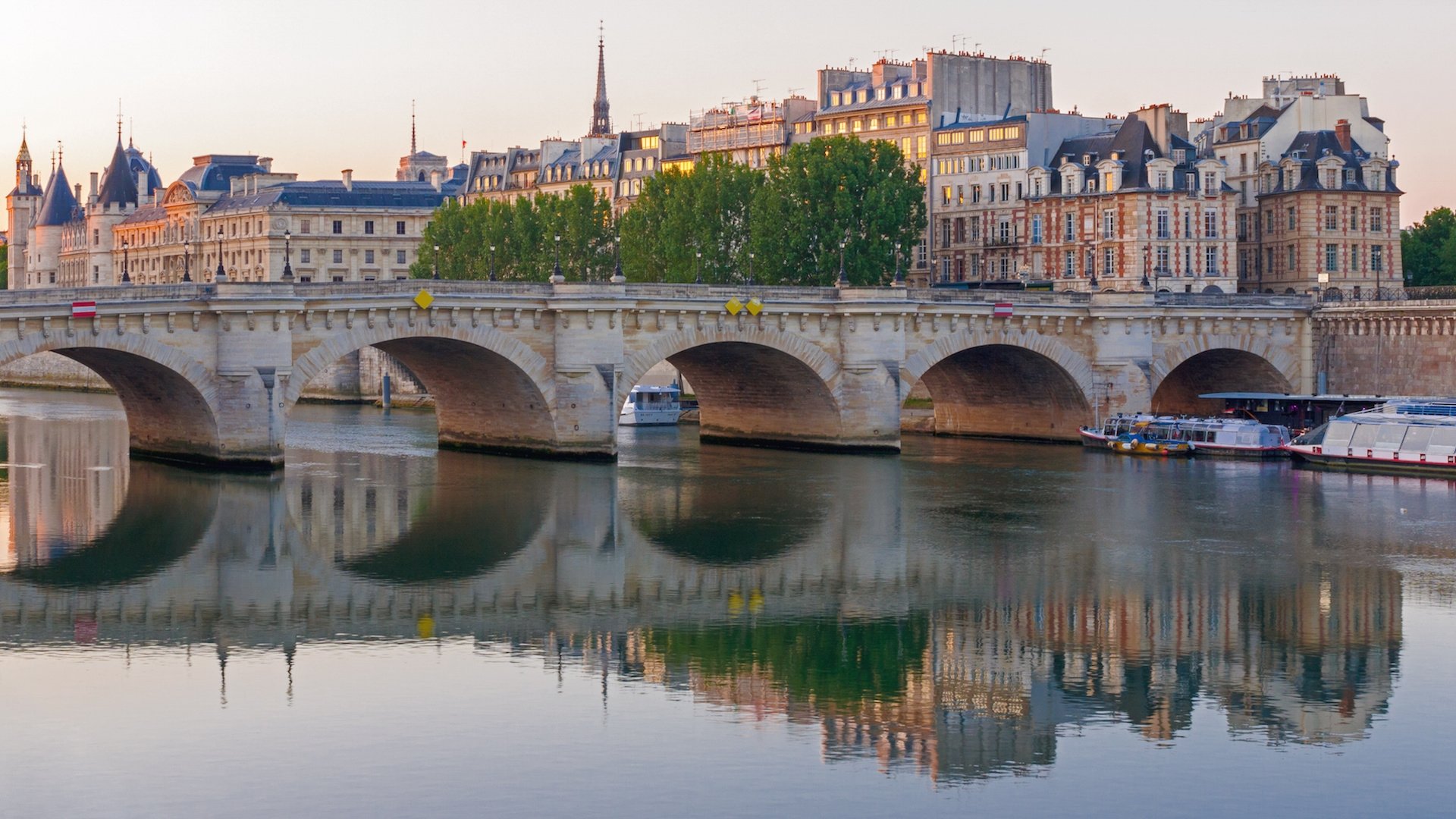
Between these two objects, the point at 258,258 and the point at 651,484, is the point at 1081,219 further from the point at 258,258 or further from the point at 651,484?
the point at 258,258

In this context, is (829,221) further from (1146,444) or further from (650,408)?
(1146,444)

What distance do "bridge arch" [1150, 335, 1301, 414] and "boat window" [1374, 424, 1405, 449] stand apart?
441 inches

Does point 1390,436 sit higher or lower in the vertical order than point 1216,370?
lower

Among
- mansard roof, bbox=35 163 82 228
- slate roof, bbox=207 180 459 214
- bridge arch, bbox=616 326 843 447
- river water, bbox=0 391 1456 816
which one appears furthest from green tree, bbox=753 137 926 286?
mansard roof, bbox=35 163 82 228

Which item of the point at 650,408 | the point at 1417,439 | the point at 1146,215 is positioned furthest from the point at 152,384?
the point at 1146,215

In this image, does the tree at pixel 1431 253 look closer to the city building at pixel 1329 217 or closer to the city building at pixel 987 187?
the city building at pixel 1329 217

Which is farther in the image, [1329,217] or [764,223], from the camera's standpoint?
[1329,217]

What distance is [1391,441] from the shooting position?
67.2 metres

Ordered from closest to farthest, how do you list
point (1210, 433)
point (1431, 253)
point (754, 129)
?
point (1210, 433), point (1431, 253), point (754, 129)

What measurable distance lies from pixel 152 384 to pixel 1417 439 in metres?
40.2

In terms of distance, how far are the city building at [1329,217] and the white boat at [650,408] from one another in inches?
1123

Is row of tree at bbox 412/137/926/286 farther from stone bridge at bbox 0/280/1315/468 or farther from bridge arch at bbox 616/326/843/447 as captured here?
stone bridge at bbox 0/280/1315/468

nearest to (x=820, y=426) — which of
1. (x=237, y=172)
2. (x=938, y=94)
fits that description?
(x=938, y=94)

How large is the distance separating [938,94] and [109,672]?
80.0 meters
